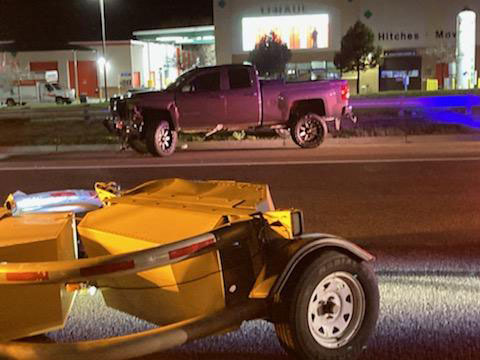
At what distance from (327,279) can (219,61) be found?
167 ft

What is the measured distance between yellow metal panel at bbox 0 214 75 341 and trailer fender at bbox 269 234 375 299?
134 centimetres

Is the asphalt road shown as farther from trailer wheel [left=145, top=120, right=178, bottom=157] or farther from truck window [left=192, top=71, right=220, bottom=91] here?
truck window [left=192, top=71, right=220, bottom=91]

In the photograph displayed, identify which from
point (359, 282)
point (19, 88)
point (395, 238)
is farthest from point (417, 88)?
point (359, 282)

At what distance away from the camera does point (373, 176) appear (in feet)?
41.0

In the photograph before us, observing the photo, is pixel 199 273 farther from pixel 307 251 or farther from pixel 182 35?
pixel 182 35

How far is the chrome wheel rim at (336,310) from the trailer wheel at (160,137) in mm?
12914

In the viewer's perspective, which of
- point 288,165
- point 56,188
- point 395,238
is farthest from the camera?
point 288,165

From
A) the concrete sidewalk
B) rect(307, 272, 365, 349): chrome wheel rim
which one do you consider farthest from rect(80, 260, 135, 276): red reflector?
the concrete sidewalk

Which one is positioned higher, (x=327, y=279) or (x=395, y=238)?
A: (x=327, y=279)

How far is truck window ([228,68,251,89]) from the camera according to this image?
17.2 metres

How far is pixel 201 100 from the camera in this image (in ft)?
56.4

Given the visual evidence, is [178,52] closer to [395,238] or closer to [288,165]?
[288,165]

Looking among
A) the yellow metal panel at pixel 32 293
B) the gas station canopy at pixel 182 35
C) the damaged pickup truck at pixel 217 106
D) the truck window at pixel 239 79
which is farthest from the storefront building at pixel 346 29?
the yellow metal panel at pixel 32 293

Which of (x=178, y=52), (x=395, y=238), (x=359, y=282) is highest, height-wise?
(x=178, y=52)
